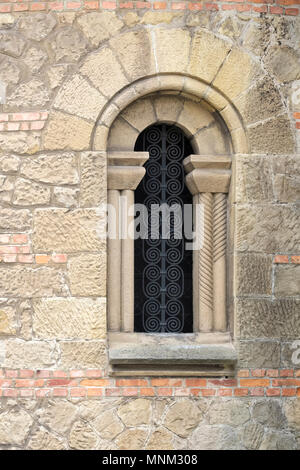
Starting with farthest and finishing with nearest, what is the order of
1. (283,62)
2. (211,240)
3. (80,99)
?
(211,240) < (283,62) < (80,99)

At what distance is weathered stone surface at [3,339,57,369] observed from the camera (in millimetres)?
4824

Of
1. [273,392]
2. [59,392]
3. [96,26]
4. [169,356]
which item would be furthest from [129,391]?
[96,26]

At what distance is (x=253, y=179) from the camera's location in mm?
4992

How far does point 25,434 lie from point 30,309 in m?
0.90

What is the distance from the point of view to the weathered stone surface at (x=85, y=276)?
15.9 ft

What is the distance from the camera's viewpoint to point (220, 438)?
16.0 ft

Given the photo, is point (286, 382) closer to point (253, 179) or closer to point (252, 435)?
point (252, 435)

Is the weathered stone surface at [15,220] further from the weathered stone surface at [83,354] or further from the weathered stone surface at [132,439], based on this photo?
the weathered stone surface at [132,439]

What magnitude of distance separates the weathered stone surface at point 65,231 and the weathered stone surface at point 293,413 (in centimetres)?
181

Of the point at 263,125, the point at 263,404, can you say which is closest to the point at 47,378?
the point at 263,404

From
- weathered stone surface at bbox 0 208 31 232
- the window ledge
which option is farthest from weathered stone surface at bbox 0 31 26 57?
the window ledge

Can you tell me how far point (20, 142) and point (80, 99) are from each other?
54cm

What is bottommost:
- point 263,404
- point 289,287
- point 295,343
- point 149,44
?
point 263,404
